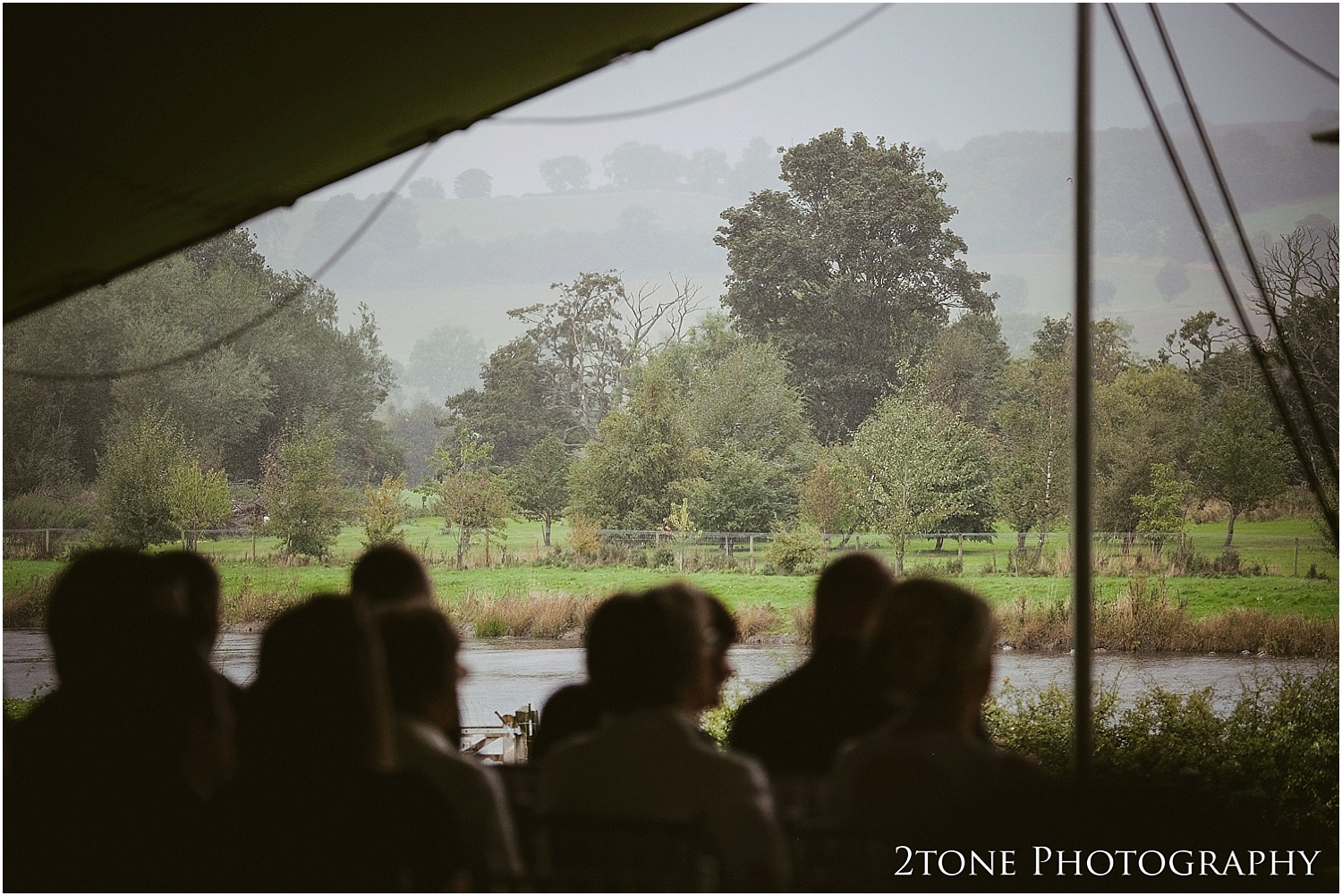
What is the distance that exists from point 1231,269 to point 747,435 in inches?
271

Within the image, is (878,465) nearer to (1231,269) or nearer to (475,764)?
(1231,269)

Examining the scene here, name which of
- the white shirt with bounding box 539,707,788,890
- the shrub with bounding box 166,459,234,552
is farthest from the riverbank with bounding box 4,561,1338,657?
the white shirt with bounding box 539,707,788,890

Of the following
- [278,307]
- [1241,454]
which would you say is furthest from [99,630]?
[1241,454]

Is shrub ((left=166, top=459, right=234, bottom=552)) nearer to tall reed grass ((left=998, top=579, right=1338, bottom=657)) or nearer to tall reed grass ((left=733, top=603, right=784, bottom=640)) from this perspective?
tall reed grass ((left=733, top=603, right=784, bottom=640))

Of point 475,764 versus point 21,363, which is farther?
point 21,363

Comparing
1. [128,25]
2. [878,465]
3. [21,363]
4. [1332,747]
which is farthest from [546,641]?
[128,25]

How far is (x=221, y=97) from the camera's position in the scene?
2518 millimetres

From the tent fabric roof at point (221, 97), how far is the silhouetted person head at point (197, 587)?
35.5 inches

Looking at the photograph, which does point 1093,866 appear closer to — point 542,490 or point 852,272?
point 542,490

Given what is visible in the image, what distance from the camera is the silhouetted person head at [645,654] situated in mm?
1430

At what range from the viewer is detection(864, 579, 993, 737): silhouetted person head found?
1.37 metres

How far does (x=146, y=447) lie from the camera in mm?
16406

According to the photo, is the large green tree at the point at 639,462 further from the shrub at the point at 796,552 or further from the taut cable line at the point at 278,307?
the taut cable line at the point at 278,307

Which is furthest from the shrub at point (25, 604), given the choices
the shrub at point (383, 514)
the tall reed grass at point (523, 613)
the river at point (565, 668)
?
the tall reed grass at point (523, 613)
